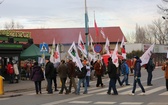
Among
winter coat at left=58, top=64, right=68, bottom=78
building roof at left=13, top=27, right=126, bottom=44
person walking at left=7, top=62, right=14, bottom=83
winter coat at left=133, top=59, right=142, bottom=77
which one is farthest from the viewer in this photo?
building roof at left=13, top=27, right=126, bottom=44

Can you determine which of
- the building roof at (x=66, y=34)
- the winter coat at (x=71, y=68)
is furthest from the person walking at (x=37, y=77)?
the building roof at (x=66, y=34)

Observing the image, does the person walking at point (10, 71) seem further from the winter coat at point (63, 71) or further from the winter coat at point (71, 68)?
the winter coat at point (71, 68)

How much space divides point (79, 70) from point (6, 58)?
12.1 meters

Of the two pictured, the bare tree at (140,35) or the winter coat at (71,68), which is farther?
the bare tree at (140,35)

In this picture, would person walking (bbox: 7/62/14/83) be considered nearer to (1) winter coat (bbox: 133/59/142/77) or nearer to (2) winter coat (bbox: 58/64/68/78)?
(2) winter coat (bbox: 58/64/68/78)

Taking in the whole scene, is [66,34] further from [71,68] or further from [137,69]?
[137,69]

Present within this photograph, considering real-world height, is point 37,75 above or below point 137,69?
below

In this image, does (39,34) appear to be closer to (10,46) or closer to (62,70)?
(10,46)

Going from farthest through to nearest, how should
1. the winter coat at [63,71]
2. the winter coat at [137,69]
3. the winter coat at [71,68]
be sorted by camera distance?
the winter coat at [63,71]
the winter coat at [71,68]
the winter coat at [137,69]

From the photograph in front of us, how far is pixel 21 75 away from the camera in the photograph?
101ft

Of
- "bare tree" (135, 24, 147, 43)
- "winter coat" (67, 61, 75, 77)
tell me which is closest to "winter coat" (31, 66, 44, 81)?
"winter coat" (67, 61, 75, 77)

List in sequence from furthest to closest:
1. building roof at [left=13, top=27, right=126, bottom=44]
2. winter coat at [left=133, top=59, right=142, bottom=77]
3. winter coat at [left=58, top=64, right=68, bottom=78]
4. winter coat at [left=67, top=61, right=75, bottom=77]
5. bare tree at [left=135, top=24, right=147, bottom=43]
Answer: bare tree at [left=135, top=24, right=147, bottom=43] → building roof at [left=13, top=27, right=126, bottom=44] → winter coat at [left=58, top=64, right=68, bottom=78] → winter coat at [left=67, top=61, right=75, bottom=77] → winter coat at [left=133, top=59, right=142, bottom=77]

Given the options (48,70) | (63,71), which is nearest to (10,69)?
(48,70)

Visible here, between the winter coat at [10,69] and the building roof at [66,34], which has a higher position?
the building roof at [66,34]
